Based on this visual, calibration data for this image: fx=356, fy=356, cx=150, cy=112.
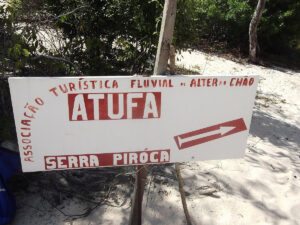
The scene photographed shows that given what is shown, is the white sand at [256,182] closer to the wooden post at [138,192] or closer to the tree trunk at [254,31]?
the wooden post at [138,192]

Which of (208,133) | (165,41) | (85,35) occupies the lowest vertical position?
(208,133)

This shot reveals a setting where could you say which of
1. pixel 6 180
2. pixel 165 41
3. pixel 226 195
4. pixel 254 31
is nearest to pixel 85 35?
pixel 6 180

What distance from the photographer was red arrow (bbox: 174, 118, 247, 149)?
214 centimetres

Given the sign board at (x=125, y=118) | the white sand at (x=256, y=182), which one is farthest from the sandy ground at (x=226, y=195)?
the sign board at (x=125, y=118)

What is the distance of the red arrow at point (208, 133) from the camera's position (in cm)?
214

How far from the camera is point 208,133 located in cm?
217

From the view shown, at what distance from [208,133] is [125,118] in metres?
0.53

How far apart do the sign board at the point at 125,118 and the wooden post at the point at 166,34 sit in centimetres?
25

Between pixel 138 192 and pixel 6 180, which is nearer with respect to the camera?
pixel 138 192

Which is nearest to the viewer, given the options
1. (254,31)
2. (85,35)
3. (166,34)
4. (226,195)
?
(166,34)

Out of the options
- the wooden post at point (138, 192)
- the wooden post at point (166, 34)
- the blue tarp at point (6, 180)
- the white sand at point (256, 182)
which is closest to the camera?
the wooden post at point (166, 34)

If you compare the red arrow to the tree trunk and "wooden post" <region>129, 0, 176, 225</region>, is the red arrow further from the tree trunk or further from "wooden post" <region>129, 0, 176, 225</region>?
the tree trunk

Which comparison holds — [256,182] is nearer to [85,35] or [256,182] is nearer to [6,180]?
[6,180]

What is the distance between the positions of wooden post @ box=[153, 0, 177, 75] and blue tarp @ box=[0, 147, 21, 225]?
172cm
